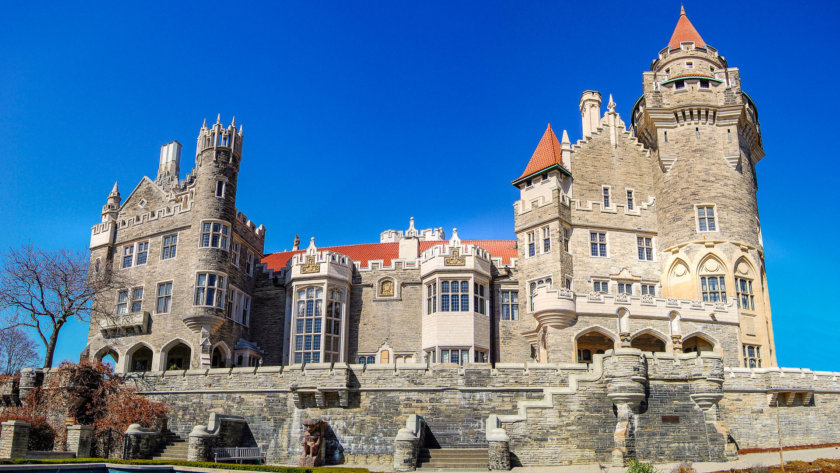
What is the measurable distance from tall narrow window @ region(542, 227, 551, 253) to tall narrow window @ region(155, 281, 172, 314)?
1972 cm

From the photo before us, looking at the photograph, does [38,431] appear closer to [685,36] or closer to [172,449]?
[172,449]

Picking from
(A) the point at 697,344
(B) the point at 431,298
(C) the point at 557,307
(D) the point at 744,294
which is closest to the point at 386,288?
(B) the point at 431,298

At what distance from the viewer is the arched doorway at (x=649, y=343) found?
3462 centimetres

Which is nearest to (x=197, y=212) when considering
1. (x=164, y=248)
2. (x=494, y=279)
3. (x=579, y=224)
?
(x=164, y=248)

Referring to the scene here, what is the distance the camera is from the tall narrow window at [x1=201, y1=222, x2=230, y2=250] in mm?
38156

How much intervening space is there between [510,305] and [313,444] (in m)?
15.9

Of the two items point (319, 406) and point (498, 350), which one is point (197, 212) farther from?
point (498, 350)

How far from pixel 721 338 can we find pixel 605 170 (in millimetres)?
11527

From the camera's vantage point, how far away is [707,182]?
38500 millimetres

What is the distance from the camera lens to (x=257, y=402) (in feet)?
97.6

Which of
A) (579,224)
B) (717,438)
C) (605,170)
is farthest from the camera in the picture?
(605,170)

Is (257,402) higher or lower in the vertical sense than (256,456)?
higher

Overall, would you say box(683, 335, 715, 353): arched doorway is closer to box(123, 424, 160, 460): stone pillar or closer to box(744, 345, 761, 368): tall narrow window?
box(744, 345, 761, 368): tall narrow window

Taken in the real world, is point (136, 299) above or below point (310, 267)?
below
